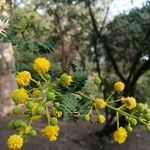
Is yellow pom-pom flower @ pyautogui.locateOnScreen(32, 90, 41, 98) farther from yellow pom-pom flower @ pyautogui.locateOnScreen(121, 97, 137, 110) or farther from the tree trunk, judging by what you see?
the tree trunk

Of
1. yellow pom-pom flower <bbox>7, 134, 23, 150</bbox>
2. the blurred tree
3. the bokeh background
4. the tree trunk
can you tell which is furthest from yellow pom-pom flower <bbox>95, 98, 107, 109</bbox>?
the tree trunk

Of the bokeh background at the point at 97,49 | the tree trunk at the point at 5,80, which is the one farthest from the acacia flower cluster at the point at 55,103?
the tree trunk at the point at 5,80

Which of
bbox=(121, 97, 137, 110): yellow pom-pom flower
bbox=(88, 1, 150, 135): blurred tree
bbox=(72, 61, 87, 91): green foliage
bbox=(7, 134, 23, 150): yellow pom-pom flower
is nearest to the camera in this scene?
bbox=(7, 134, 23, 150): yellow pom-pom flower

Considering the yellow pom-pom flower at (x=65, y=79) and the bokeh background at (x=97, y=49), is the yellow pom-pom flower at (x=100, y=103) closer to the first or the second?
the yellow pom-pom flower at (x=65, y=79)

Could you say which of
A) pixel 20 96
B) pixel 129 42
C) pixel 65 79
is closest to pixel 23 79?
pixel 20 96

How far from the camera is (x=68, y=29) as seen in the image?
10.8 metres

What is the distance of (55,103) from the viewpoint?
85.2 inches

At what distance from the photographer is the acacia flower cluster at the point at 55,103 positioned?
6.72 ft

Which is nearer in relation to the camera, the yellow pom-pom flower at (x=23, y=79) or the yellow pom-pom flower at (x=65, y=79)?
the yellow pom-pom flower at (x=23, y=79)

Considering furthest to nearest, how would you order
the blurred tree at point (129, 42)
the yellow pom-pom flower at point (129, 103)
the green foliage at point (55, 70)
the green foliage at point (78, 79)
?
the blurred tree at point (129, 42) → the green foliage at point (55, 70) → the green foliage at point (78, 79) → the yellow pom-pom flower at point (129, 103)

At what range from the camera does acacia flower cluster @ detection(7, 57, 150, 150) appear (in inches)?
80.6

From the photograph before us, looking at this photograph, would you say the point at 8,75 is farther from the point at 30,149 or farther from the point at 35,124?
the point at 30,149

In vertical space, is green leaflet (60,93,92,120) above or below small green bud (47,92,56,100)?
below

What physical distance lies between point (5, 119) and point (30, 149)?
2.23m
